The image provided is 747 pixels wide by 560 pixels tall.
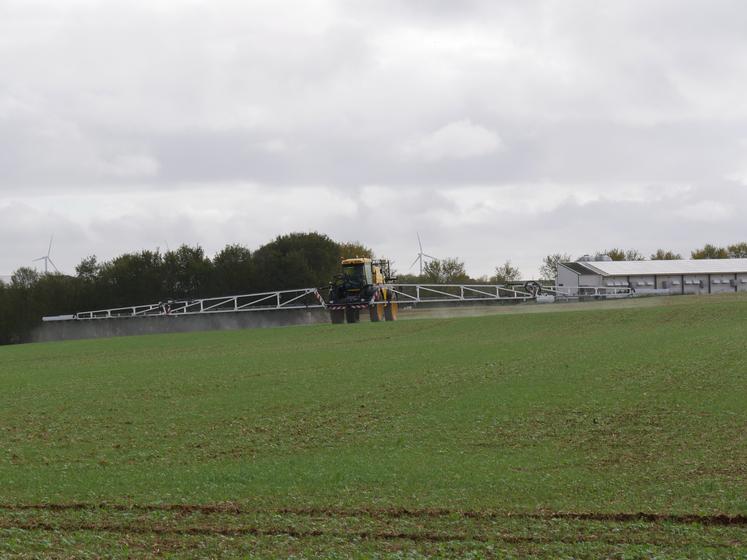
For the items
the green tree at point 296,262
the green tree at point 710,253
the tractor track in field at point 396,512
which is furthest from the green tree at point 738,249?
the tractor track in field at point 396,512

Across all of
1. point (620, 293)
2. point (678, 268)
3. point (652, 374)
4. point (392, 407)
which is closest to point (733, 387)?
point (652, 374)

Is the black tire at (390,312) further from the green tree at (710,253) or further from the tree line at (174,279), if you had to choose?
the green tree at (710,253)

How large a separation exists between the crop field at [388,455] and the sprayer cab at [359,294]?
972 inches

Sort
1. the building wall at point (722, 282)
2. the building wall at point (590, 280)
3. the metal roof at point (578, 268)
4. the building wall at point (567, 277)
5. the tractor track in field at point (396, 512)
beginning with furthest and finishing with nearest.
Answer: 1. the building wall at point (722, 282)
2. the metal roof at point (578, 268)
3. the building wall at point (567, 277)
4. the building wall at point (590, 280)
5. the tractor track in field at point (396, 512)

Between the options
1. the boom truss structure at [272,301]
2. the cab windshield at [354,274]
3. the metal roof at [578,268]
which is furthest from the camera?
the metal roof at [578,268]

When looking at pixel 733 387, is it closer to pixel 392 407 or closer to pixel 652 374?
pixel 652 374

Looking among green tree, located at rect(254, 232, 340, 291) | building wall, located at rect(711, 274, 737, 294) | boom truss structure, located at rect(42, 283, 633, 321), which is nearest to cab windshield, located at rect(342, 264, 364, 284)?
boom truss structure, located at rect(42, 283, 633, 321)

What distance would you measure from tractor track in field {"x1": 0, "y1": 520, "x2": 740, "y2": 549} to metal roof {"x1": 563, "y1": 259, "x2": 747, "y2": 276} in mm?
104934

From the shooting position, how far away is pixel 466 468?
1773 centimetres

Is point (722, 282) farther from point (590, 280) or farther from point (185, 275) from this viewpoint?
point (185, 275)

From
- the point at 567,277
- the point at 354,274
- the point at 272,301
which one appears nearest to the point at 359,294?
the point at 354,274

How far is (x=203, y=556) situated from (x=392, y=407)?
1339 centimetres

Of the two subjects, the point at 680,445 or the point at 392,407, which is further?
the point at 392,407

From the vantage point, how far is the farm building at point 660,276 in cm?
11538
